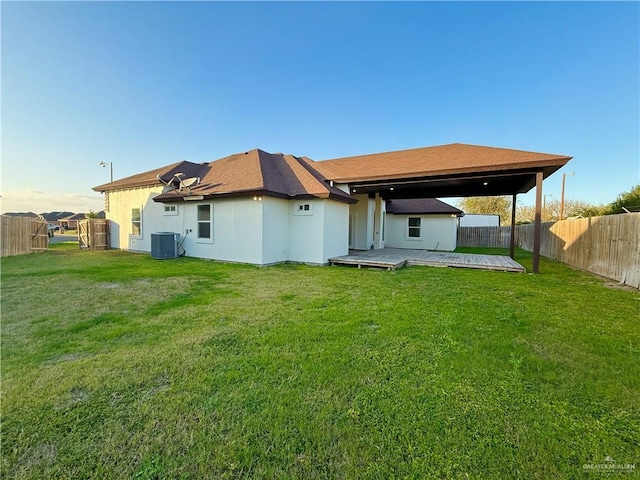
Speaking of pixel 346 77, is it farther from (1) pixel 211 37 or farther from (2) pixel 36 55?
(2) pixel 36 55

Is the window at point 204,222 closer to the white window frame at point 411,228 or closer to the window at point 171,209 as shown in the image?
the window at point 171,209

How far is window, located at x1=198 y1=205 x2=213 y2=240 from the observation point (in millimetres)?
10953

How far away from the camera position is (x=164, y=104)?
1232 cm

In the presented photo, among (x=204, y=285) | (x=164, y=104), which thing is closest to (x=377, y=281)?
(x=204, y=285)

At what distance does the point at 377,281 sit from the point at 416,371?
453cm

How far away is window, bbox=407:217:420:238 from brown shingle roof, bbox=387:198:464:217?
1.85 ft

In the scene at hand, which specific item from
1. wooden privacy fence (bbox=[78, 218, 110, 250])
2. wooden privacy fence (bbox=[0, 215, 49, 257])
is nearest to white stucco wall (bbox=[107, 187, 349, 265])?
wooden privacy fence (bbox=[78, 218, 110, 250])

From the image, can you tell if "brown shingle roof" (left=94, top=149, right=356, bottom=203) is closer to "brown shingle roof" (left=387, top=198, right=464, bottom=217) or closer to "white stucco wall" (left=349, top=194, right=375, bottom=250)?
"white stucco wall" (left=349, top=194, right=375, bottom=250)

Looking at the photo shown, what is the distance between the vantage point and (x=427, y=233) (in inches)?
671

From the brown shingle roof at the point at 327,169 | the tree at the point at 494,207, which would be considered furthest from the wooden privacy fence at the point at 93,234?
the tree at the point at 494,207

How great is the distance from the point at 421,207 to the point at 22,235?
21383mm

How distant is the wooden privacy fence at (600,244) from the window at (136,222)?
60.3ft

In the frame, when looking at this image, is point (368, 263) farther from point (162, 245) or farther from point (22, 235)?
point (22, 235)

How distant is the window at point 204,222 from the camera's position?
11.0 metres
